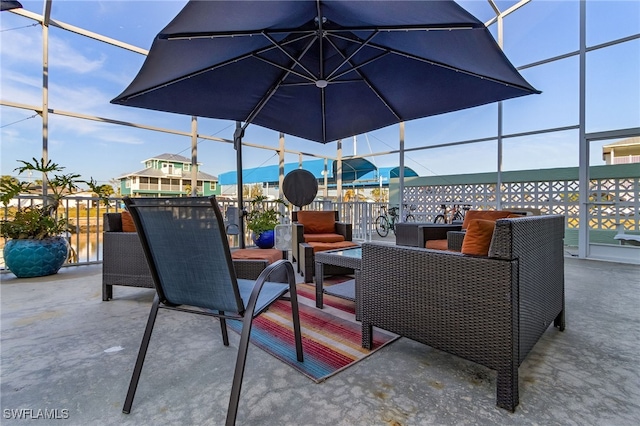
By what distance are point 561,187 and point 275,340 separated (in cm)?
663

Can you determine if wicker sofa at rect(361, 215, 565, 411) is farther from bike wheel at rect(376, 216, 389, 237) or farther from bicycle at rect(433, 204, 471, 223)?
bike wheel at rect(376, 216, 389, 237)

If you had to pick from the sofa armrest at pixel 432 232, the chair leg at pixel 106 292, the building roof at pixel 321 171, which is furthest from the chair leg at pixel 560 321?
the building roof at pixel 321 171

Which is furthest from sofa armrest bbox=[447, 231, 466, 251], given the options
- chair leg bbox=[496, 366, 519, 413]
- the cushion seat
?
chair leg bbox=[496, 366, 519, 413]

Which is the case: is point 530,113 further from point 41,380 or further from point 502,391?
point 41,380

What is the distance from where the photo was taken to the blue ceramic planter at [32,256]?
3.57 m

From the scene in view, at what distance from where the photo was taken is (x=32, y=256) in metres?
3.62

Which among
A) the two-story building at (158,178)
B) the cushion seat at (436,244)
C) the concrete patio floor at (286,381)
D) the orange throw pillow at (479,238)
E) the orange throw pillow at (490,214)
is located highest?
the two-story building at (158,178)

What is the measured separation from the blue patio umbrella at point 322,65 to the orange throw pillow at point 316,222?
45.7 inches

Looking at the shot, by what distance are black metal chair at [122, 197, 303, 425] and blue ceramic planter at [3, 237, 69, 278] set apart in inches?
138

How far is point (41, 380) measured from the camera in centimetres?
151

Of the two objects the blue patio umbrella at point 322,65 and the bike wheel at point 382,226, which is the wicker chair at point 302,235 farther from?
the bike wheel at point 382,226

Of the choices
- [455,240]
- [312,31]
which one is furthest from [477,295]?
[312,31]

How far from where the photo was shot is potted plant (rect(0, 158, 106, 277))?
11.7 feet

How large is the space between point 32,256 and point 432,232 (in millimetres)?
4894
